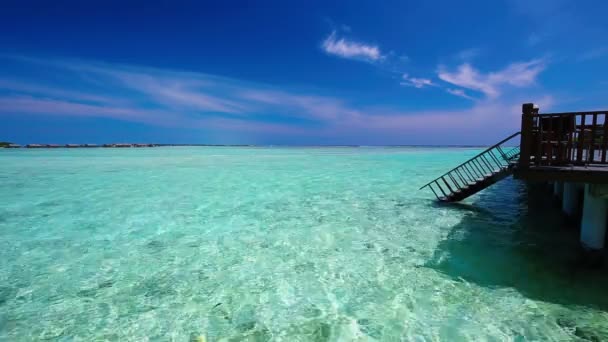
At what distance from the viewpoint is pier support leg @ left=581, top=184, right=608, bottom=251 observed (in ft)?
22.1

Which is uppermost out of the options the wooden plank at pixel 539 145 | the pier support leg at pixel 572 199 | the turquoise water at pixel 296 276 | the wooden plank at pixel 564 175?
the wooden plank at pixel 539 145

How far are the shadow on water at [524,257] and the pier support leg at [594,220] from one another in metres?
0.48

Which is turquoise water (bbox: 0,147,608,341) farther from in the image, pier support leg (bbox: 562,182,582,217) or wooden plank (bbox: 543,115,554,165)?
wooden plank (bbox: 543,115,554,165)

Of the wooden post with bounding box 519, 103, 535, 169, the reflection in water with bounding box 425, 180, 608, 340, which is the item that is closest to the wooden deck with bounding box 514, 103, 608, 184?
the wooden post with bounding box 519, 103, 535, 169

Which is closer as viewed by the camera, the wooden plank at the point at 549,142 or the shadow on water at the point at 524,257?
the shadow on water at the point at 524,257

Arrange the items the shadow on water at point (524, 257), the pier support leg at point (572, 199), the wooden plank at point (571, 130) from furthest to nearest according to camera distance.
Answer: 1. the pier support leg at point (572, 199)
2. the wooden plank at point (571, 130)
3. the shadow on water at point (524, 257)

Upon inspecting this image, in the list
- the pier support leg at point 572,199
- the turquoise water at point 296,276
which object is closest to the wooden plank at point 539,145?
the turquoise water at point 296,276

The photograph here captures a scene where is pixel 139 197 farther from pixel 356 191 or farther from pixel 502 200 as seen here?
pixel 502 200

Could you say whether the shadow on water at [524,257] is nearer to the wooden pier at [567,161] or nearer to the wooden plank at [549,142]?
the wooden pier at [567,161]

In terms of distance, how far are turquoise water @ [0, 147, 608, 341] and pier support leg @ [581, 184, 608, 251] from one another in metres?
0.70

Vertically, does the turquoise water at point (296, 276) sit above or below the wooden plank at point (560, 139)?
below

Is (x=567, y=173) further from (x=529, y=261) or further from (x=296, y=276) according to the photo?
(x=296, y=276)

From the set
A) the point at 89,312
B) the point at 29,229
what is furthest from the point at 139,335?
the point at 29,229

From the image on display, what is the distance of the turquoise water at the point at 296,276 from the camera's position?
15.6ft
